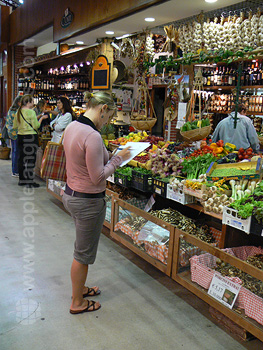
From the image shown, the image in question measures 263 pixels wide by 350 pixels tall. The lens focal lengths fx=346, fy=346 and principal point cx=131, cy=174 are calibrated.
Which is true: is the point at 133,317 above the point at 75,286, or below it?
below

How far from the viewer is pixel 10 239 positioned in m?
4.21

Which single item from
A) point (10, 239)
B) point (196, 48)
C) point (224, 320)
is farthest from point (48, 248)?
point (196, 48)

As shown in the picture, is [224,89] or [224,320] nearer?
[224,320]

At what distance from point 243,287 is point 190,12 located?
3821 mm

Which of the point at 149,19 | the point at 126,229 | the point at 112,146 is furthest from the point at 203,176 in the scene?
the point at 149,19

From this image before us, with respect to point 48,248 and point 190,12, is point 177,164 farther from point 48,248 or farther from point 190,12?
point 190,12

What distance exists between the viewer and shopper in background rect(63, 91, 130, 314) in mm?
2340

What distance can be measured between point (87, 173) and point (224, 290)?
1369 millimetres

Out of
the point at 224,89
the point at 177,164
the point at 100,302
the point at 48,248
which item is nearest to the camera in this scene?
the point at 100,302

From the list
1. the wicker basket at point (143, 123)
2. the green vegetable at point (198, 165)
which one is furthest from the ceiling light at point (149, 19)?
the green vegetable at point (198, 165)

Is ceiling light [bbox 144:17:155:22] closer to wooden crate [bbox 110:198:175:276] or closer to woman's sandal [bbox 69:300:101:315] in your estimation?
wooden crate [bbox 110:198:175:276]

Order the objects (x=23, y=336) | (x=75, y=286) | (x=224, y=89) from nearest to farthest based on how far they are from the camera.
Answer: (x=23, y=336)
(x=75, y=286)
(x=224, y=89)

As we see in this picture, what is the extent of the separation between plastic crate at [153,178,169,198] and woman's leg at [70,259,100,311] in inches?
47.7

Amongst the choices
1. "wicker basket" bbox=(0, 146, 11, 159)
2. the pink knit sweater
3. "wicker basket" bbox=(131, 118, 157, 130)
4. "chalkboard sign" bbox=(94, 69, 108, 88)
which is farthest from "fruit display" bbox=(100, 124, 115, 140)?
"wicker basket" bbox=(0, 146, 11, 159)
